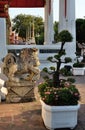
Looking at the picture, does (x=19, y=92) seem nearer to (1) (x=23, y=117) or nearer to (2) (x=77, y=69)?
(1) (x=23, y=117)

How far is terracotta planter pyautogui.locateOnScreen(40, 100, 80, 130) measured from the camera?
17.8 ft

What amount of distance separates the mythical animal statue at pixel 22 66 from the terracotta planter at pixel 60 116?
2274mm

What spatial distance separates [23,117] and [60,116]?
1024 millimetres

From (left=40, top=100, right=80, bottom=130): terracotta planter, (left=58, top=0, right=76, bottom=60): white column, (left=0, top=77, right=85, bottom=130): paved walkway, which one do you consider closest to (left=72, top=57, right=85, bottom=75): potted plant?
(left=58, top=0, right=76, bottom=60): white column

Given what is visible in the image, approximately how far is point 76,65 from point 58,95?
28.9 ft

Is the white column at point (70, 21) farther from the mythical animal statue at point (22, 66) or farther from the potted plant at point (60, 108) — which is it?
the potted plant at point (60, 108)

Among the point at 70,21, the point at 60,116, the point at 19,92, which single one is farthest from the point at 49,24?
the point at 60,116

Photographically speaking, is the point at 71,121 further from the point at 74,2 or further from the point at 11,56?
the point at 74,2

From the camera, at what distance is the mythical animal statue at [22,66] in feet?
25.0

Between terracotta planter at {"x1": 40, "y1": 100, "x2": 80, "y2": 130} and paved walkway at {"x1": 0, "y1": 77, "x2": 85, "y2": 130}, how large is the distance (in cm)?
17

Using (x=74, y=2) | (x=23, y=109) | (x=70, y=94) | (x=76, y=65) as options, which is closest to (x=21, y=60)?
(x=23, y=109)

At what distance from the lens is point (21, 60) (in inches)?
305

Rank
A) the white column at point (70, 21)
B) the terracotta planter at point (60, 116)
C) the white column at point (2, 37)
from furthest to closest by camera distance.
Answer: the white column at point (70, 21) < the white column at point (2, 37) < the terracotta planter at point (60, 116)

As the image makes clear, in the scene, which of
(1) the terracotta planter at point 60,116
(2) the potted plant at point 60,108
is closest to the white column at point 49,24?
(2) the potted plant at point 60,108
